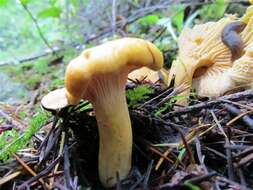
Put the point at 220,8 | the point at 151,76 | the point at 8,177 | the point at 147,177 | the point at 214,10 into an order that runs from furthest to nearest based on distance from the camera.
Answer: the point at 214,10
the point at 220,8
the point at 151,76
the point at 8,177
the point at 147,177

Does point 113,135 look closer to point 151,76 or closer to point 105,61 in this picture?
point 105,61

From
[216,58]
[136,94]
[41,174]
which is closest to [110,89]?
[136,94]

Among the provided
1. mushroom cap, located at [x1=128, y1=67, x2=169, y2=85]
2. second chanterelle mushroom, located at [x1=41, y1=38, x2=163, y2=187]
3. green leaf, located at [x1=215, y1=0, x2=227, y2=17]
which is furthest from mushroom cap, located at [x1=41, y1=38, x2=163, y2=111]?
green leaf, located at [x1=215, y1=0, x2=227, y2=17]

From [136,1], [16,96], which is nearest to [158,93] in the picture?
[16,96]

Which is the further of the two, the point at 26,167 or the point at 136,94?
the point at 136,94

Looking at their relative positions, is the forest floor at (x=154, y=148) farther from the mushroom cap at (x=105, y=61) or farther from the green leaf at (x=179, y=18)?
the green leaf at (x=179, y=18)

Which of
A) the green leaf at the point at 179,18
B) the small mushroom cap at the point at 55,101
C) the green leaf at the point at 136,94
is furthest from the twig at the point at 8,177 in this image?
the green leaf at the point at 179,18

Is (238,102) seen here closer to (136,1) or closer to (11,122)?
(11,122)
